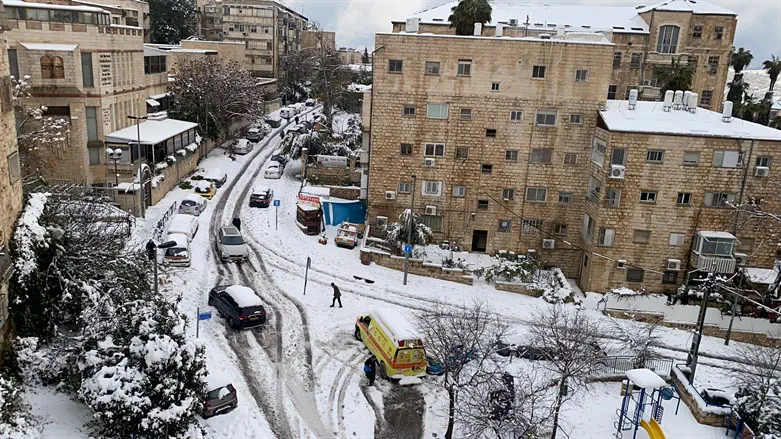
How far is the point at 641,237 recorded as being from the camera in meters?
37.7

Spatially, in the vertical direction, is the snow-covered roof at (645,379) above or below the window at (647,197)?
below

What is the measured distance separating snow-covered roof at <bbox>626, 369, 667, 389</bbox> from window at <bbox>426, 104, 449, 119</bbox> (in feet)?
71.1

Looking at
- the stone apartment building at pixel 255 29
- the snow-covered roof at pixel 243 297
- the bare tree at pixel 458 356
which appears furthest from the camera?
the stone apartment building at pixel 255 29

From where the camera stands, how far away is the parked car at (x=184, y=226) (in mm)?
34344

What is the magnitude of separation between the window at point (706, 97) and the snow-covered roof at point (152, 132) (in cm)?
4647

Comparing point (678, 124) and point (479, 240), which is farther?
point (479, 240)

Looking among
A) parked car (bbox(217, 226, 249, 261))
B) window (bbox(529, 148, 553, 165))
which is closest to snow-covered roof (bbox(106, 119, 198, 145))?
parked car (bbox(217, 226, 249, 261))

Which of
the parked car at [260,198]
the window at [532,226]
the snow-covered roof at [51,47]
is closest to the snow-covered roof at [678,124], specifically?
the window at [532,226]

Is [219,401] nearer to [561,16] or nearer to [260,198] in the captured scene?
[260,198]

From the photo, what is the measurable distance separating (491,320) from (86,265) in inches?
724

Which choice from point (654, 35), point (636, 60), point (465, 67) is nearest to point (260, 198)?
point (465, 67)

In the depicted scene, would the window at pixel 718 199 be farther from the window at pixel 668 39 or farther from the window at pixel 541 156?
the window at pixel 668 39

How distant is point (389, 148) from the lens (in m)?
40.0

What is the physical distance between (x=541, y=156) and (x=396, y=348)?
20867 mm
